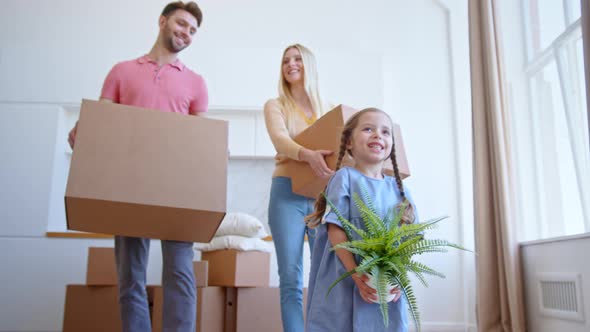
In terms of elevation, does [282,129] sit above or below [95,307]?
above

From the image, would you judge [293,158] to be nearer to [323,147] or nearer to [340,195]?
[323,147]

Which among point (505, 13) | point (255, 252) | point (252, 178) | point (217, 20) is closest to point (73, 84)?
point (217, 20)

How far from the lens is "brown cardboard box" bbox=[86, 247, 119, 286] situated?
8.84 feet

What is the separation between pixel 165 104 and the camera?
192cm

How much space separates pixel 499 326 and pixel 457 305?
2.61ft

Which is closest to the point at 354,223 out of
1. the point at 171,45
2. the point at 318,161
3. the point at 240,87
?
the point at 318,161

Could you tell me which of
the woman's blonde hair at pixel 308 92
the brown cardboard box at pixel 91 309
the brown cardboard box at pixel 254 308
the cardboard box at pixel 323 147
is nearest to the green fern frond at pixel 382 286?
the cardboard box at pixel 323 147

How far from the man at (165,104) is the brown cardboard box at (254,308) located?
31.0 inches

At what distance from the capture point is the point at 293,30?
3.73 metres

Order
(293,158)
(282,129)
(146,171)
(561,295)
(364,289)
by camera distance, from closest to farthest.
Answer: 1. (364,289)
2. (146,171)
3. (293,158)
4. (282,129)
5. (561,295)

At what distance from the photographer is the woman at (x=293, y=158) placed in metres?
1.95

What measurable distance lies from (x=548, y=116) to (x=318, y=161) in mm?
1463

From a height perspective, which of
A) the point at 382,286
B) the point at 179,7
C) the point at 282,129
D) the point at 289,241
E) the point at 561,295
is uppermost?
the point at 179,7

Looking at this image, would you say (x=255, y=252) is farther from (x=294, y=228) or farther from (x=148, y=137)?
(x=148, y=137)
